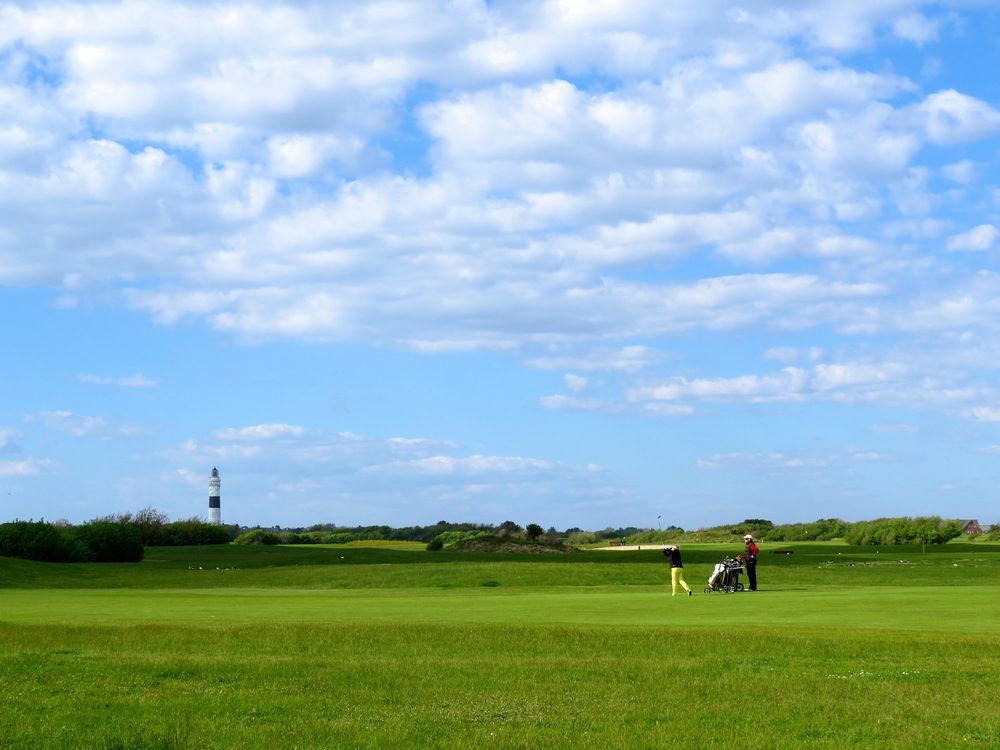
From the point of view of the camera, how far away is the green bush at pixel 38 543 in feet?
259

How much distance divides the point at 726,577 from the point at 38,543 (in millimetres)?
53481

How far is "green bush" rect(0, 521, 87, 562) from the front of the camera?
78938 mm

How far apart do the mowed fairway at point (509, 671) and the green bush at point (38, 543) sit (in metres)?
40.4

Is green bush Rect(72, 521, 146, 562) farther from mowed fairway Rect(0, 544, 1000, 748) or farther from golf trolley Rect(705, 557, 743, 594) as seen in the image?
golf trolley Rect(705, 557, 743, 594)

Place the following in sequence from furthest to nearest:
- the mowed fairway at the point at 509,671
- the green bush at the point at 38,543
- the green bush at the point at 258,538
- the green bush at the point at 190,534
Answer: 1. the green bush at the point at 258,538
2. the green bush at the point at 190,534
3. the green bush at the point at 38,543
4. the mowed fairway at the point at 509,671

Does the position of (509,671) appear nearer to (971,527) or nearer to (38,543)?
(38,543)

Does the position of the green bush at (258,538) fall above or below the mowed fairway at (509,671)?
below

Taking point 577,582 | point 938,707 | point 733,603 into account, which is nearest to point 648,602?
point 733,603

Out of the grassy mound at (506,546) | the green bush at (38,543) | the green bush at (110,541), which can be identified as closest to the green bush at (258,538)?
the grassy mound at (506,546)

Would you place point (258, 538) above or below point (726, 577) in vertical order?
below

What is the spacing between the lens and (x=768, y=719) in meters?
15.9

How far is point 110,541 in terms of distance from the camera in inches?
3406

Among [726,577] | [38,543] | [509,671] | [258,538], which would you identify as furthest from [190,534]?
[509,671]

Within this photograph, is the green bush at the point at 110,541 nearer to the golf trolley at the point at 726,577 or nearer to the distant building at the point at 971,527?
the golf trolley at the point at 726,577
